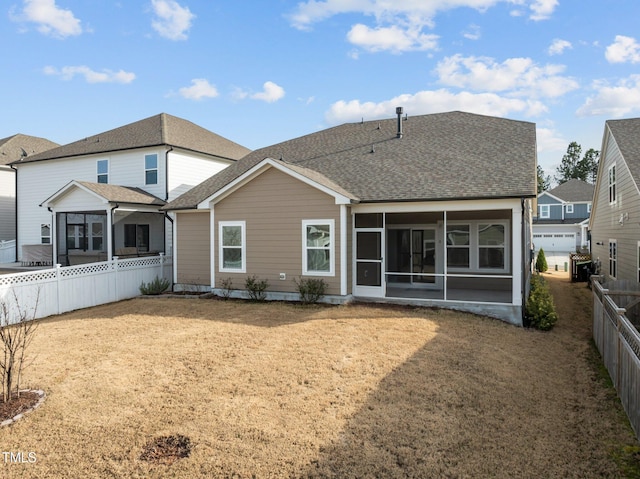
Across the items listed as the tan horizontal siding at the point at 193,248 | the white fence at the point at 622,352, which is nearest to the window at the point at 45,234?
the tan horizontal siding at the point at 193,248

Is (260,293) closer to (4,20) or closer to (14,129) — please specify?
(4,20)

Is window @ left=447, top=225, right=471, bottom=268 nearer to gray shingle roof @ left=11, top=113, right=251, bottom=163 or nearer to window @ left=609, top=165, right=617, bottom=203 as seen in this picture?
window @ left=609, top=165, right=617, bottom=203

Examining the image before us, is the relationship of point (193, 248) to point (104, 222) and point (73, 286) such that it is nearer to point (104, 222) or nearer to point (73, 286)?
point (73, 286)

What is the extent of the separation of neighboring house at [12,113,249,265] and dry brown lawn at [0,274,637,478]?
28.6 feet

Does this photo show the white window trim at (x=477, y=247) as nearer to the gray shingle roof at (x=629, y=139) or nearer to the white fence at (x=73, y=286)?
the gray shingle roof at (x=629, y=139)

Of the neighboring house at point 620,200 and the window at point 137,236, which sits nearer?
A: the neighboring house at point 620,200

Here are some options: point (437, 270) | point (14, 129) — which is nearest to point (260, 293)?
point (437, 270)

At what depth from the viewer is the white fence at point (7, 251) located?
2383cm

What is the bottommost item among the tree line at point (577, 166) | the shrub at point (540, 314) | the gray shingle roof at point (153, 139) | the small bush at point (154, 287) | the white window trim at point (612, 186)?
the shrub at point (540, 314)

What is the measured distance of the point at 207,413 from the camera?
17.2 ft

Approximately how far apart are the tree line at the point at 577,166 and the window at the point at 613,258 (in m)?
62.5

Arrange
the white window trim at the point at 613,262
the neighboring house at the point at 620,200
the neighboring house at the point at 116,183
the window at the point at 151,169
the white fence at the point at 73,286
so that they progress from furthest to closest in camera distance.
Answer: the window at the point at 151,169, the neighboring house at the point at 116,183, the white window trim at the point at 613,262, the neighboring house at the point at 620,200, the white fence at the point at 73,286

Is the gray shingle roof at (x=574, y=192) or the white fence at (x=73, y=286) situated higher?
the gray shingle roof at (x=574, y=192)

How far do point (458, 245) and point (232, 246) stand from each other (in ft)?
25.6
